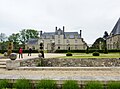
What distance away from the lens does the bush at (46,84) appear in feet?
20.5

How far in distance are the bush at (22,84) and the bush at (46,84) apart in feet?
0.91

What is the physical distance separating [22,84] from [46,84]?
2.25 feet

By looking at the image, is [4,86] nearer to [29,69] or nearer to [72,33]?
[29,69]

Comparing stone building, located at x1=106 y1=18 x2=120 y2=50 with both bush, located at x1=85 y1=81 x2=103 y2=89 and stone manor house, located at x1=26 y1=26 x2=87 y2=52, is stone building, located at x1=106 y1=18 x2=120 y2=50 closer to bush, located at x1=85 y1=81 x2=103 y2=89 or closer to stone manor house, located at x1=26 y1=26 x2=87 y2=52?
stone manor house, located at x1=26 y1=26 x2=87 y2=52

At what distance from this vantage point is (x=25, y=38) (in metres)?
85.8

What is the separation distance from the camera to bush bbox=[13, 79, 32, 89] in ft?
20.8

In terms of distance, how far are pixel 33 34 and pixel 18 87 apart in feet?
265

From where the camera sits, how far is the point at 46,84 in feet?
20.6

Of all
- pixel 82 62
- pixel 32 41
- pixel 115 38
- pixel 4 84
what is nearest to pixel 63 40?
pixel 32 41

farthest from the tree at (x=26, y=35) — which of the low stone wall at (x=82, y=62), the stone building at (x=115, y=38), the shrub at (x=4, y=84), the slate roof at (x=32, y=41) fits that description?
the shrub at (x=4, y=84)

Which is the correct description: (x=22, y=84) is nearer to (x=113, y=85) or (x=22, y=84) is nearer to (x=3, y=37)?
(x=113, y=85)

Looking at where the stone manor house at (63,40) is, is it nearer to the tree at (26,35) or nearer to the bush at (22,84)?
the tree at (26,35)

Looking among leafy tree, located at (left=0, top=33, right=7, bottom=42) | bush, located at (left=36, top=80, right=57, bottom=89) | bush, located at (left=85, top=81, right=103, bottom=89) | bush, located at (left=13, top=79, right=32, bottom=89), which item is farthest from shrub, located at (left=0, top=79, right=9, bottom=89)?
leafy tree, located at (left=0, top=33, right=7, bottom=42)

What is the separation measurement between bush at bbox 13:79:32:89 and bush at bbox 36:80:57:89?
277mm
